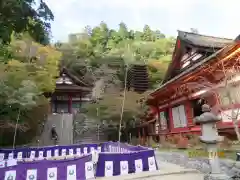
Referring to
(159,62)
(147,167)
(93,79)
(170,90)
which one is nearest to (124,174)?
(147,167)

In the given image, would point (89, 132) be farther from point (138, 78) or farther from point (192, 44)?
point (138, 78)

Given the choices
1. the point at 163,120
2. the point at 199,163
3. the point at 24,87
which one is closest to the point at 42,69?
the point at 24,87

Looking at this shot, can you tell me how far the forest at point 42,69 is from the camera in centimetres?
850

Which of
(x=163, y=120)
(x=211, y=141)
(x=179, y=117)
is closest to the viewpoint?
(x=211, y=141)

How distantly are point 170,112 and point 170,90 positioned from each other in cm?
244

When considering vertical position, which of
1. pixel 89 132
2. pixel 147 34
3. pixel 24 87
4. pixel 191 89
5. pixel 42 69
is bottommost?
pixel 89 132

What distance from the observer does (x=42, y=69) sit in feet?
80.4

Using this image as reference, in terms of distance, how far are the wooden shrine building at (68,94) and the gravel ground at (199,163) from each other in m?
20.6

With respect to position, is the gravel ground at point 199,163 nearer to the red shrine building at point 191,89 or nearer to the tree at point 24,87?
the red shrine building at point 191,89

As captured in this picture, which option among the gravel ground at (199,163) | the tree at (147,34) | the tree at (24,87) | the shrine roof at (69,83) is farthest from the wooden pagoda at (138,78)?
the tree at (147,34)

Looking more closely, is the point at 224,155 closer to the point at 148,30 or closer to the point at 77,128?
the point at 77,128

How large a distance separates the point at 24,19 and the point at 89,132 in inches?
751

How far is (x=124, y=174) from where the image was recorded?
30.6 ft

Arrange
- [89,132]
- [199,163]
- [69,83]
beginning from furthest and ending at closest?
[69,83] → [89,132] → [199,163]
